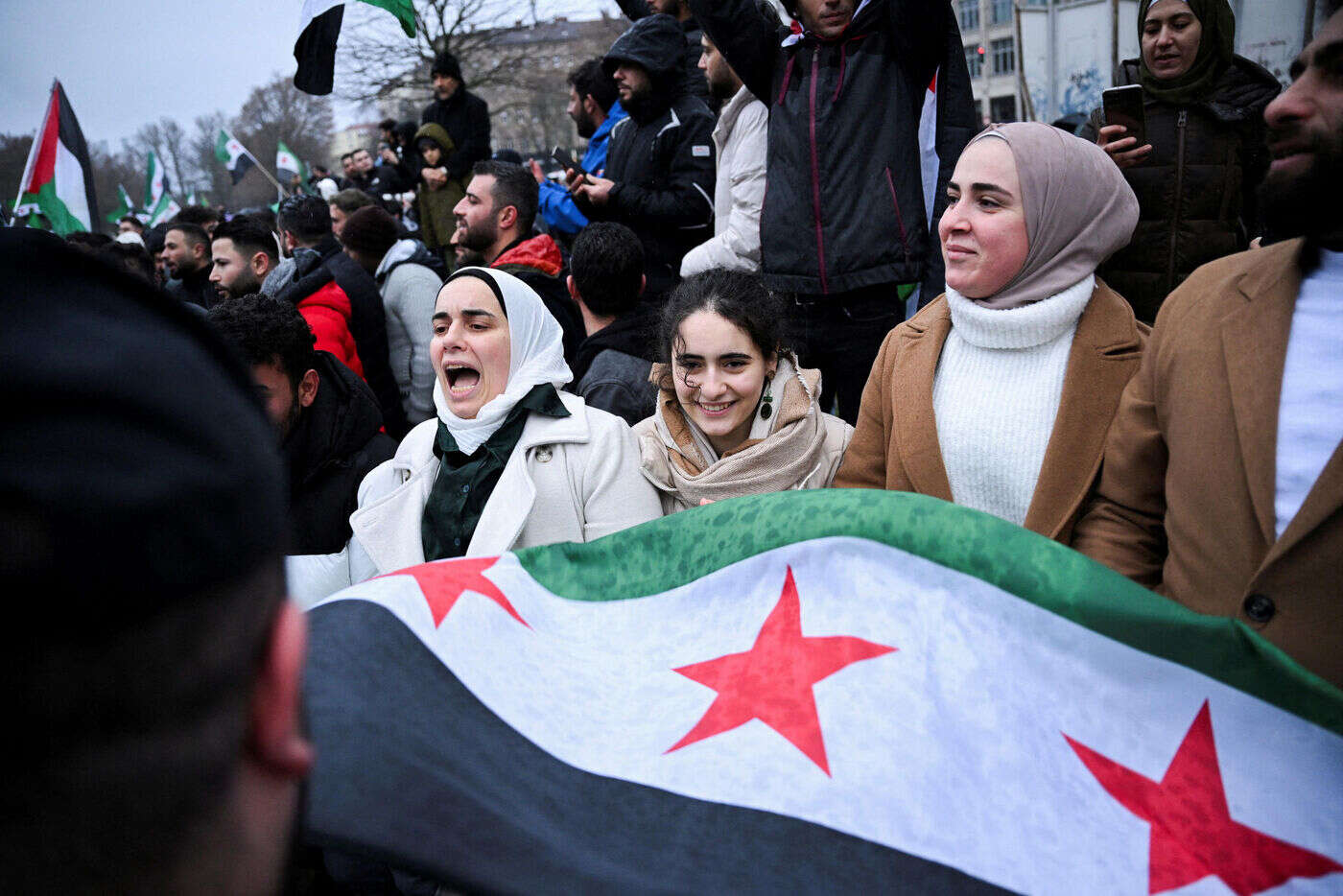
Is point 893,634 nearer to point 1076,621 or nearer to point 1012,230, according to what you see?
point 1076,621

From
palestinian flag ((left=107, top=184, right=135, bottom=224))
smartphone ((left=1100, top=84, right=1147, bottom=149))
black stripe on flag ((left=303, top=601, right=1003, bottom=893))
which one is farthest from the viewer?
palestinian flag ((left=107, top=184, right=135, bottom=224))

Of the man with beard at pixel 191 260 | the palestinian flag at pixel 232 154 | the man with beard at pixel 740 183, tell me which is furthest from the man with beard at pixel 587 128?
the palestinian flag at pixel 232 154

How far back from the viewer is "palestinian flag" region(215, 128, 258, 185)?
58.1 ft

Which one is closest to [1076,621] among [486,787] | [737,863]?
[737,863]

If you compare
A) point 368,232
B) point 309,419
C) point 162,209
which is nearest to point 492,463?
point 309,419

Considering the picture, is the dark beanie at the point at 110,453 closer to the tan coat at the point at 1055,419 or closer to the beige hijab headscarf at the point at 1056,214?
the tan coat at the point at 1055,419

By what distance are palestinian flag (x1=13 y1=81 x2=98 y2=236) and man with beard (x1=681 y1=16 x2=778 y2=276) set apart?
7163 millimetres

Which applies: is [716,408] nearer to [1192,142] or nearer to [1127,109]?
[1127,109]

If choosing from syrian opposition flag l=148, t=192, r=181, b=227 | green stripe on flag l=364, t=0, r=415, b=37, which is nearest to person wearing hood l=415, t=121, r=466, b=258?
green stripe on flag l=364, t=0, r=415, b=37

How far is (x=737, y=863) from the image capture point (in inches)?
57.9

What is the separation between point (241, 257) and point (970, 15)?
50.7 metres

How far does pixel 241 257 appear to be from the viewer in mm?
5875

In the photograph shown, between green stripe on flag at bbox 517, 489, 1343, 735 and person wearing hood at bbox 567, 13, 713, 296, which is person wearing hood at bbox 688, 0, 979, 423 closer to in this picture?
person wearing hood at bbox 567, 13, 713, 296

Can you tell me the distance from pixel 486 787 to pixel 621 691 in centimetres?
47
